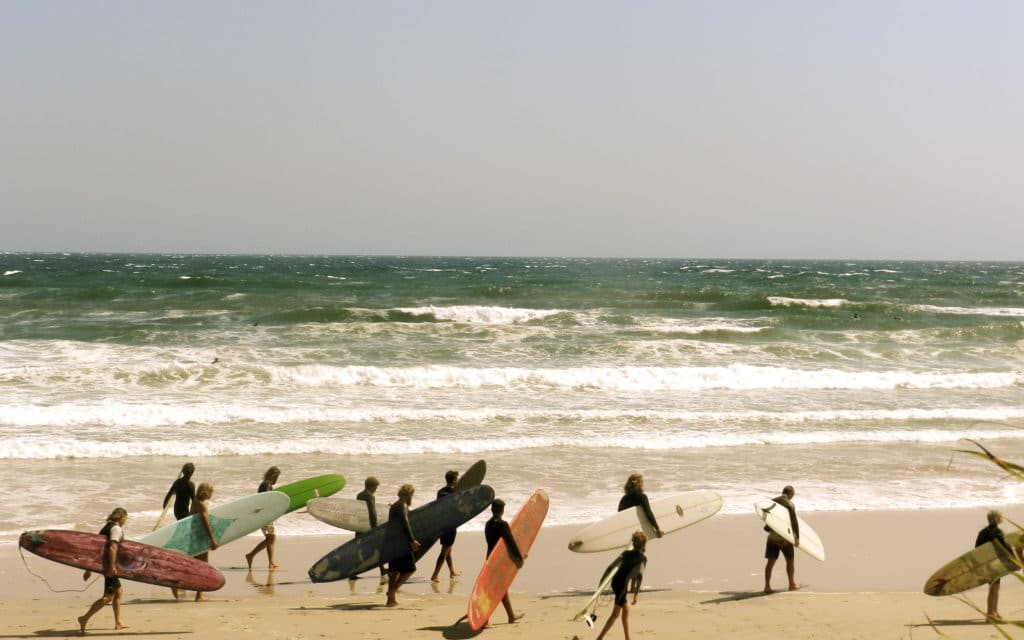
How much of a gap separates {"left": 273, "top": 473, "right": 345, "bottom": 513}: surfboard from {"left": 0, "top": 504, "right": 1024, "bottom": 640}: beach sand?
459mm

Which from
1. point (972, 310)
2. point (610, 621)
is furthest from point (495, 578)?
point (972, 310)

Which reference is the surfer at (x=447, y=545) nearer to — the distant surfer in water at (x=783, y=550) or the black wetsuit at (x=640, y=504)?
the black wetsuit at (x=640, y=504)

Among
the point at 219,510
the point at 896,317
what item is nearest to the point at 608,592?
the point at 219,510

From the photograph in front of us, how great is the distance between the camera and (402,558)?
26.7ft

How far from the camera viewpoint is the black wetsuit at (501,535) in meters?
7.71

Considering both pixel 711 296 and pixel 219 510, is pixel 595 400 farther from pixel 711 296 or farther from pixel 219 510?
pixel 711 296

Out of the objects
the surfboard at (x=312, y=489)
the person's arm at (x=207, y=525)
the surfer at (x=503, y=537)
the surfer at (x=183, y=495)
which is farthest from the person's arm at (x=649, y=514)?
the surfer at (x=183, y=495)

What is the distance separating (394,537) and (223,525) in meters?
1.79

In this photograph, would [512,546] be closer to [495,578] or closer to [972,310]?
[495,578]

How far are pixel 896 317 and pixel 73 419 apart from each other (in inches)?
1346

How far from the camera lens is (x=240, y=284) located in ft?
163

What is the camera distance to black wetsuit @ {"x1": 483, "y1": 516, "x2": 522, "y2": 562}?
7.71 m

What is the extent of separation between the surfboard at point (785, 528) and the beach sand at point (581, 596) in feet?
1.13

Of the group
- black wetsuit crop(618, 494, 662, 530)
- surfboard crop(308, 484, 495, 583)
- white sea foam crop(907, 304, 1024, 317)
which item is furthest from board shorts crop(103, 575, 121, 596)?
white sea foam crop(907, 304, 1024, 317)
